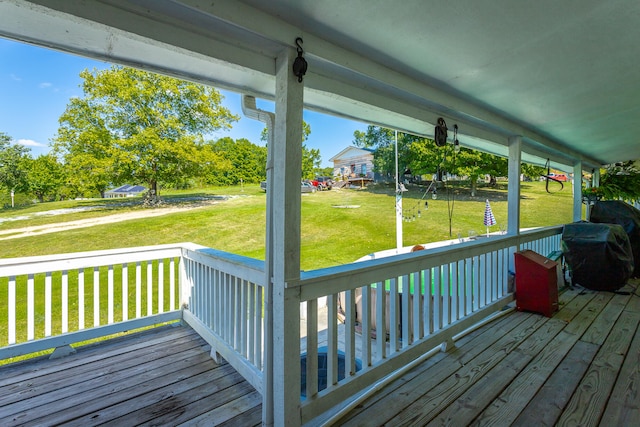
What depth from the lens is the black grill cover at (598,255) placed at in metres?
3.54

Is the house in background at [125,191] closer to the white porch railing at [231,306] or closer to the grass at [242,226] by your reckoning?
the grass at [242,226]

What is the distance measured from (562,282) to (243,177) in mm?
4993

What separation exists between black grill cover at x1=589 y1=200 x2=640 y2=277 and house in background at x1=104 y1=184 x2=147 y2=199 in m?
8.60

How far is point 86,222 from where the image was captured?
→ 575 cm

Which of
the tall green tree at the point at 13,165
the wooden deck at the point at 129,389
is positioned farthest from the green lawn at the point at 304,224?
the wooden deck at the point at 129,389

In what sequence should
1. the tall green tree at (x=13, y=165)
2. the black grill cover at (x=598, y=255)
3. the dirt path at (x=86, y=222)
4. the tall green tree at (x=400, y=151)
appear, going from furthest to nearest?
the tall green tree at (x=400, y=151)
the dirt path at (x=86, y=222)
the tall green tree at (x=13, y=165)
the black grill cover at (x=598, y=255)

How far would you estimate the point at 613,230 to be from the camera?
3.57m

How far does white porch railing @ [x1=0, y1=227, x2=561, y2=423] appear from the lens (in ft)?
5.37

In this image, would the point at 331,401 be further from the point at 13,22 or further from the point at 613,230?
the point at 613,230

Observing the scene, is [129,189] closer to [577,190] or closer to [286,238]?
[286,238]

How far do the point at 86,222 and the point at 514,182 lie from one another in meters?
7.42

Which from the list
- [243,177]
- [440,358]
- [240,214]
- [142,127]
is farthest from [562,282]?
[142,127]

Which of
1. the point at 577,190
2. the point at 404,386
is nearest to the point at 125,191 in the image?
the point at 404,386

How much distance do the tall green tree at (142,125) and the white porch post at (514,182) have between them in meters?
5.15
